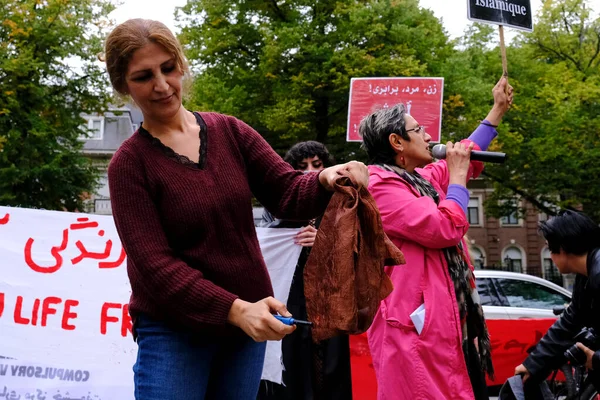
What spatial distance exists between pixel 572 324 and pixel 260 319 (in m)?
2.60

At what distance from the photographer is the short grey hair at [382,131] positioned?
10.4ft

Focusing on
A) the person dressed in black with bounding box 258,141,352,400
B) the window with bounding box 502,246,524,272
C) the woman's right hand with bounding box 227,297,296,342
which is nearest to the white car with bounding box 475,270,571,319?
the person dressed in black with bounding box 258,141,352,400

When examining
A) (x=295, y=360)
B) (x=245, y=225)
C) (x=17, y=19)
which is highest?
(x=17, y=19)

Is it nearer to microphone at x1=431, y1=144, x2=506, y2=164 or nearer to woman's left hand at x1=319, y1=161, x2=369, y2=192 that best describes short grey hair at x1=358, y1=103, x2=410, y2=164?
microphone at x1=431, y1=144, x2=506, y2=164

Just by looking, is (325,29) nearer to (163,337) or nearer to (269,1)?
(269,1)

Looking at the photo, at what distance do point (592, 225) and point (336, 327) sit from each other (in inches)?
95.2

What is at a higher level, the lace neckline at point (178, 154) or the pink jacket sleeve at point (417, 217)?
the lace neckline at point (178, 154)

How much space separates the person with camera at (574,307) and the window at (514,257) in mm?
40702

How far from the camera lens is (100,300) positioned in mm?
4801

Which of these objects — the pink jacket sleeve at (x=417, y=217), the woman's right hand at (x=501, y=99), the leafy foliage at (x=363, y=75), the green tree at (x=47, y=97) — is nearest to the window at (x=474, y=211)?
the leafy foliage at (x=363, y=75)

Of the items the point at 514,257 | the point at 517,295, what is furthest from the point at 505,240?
the point at 517,295

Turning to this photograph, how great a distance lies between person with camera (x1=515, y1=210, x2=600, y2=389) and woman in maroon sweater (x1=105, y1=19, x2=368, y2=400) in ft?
6.91

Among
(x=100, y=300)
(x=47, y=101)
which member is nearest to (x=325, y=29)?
(x=47, y=101)

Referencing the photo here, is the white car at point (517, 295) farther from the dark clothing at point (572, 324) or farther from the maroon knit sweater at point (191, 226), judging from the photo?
the maroon knit sweater at point (191, 226)
